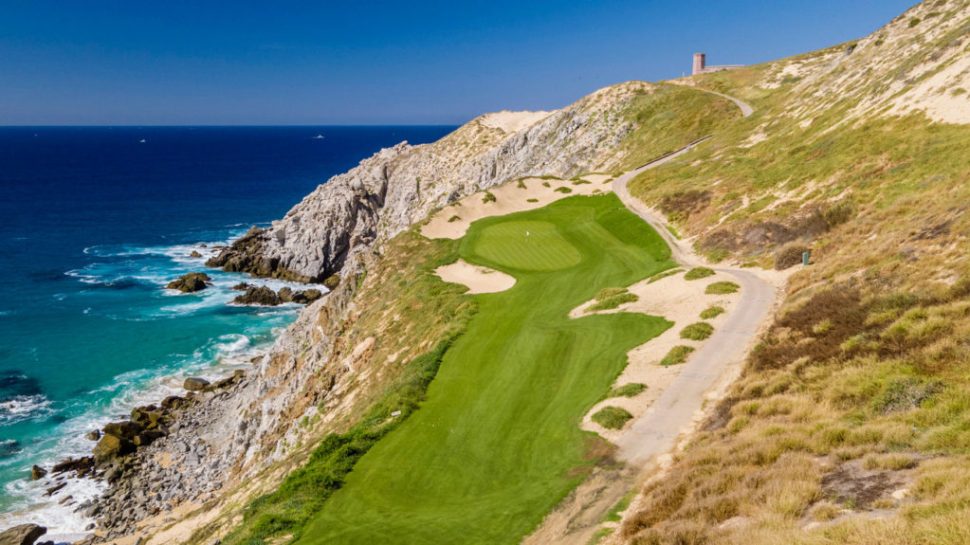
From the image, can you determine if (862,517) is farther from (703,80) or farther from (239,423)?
(703,80)

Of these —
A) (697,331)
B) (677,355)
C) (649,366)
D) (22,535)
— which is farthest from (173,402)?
(697,331)

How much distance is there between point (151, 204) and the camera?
14025 centimetres

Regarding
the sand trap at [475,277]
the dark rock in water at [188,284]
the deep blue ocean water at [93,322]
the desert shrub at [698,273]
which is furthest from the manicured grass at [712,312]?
the dark rock in water at [188,284]

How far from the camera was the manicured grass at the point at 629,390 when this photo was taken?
2016 centimetres

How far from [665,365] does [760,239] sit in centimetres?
1584

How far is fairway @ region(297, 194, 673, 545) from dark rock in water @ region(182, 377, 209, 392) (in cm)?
3241

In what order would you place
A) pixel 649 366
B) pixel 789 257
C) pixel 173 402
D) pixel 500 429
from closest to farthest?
pixel 500 429 < pixel 649 366 < pixel 789 257 < pixel 173 402

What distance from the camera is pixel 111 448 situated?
4338 cm

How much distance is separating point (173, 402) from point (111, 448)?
738 centimetres

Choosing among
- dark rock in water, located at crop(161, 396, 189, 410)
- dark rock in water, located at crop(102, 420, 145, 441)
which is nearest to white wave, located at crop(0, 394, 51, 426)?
dark rock in water, located at crop(102, 420, 145, 441)

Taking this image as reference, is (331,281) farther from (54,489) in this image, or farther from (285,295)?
(54,489)

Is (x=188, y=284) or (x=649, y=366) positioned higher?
(x=649, y=366)

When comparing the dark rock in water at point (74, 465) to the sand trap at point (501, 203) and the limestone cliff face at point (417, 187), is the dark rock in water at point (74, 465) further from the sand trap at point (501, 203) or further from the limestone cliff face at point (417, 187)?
the limestone cliff face at point (417, 187)

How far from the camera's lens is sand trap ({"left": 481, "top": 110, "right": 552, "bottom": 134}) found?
11179 cm
